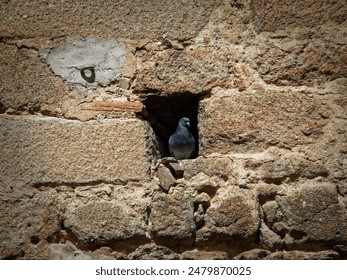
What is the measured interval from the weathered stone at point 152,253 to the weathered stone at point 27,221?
0.34m

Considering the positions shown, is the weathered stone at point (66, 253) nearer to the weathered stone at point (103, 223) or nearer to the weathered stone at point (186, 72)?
the weathered stone at point (103, 223)

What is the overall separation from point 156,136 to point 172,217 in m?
0.46

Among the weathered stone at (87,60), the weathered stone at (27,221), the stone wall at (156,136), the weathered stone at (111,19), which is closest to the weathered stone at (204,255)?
the stone wall at (156,136)

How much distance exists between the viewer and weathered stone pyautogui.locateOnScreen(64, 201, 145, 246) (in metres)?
1.80

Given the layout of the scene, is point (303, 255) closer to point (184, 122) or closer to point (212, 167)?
point (212, 167)

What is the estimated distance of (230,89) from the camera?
195 centimetres

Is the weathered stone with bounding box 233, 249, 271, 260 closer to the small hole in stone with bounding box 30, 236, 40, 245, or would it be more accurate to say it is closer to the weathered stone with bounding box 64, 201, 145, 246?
the weathered stone with bounding box 64, 201, 145, 246

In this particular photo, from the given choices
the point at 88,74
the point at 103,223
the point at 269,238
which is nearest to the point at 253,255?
the point at 269,238

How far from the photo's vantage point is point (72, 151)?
188cm

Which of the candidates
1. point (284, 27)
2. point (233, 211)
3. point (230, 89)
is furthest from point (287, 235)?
point (284, 27)

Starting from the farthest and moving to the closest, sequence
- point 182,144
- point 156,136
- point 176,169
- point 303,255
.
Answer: point 156,136 < point 182,144 < point 176,169 < point 303,255

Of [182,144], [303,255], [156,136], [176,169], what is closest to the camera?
[303,255]

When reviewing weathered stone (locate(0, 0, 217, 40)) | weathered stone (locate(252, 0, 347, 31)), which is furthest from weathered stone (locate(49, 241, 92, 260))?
weathered stone (locate(252, 0, 347, 31))

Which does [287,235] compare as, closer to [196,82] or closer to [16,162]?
[196,82]
